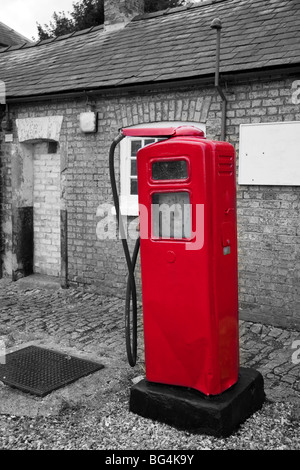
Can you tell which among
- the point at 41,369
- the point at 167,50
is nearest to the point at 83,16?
the point at 167,50

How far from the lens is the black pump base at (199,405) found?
345 cm

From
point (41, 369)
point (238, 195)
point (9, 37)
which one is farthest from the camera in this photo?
point (9, 37)

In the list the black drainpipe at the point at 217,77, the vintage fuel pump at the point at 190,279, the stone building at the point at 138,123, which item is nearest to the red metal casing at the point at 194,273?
the vintage fuel pump at the point at 190,279

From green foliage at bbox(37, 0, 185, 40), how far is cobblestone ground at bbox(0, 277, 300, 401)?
14.5 metres

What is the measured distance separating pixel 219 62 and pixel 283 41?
80 cm

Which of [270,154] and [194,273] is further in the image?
[270,154]

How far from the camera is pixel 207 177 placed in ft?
10.9

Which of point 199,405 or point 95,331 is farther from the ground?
point 199,405

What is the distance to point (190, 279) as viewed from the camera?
3.49 m

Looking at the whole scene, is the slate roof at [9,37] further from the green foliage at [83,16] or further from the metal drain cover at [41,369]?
the metal drain cover at [41,369]

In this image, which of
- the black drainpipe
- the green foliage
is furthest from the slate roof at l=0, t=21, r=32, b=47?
the black drainpipe

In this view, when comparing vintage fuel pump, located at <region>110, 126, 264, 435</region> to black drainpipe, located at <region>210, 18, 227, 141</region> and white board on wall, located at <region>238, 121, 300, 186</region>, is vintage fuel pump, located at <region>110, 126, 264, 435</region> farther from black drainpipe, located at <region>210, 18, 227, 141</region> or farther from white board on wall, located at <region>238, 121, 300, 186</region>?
black drainpipe, located at <region>210, 18, 227, 141</region>

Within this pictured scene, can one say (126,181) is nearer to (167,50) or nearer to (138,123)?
(138,123)

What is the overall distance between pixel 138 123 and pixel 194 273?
161 inches
